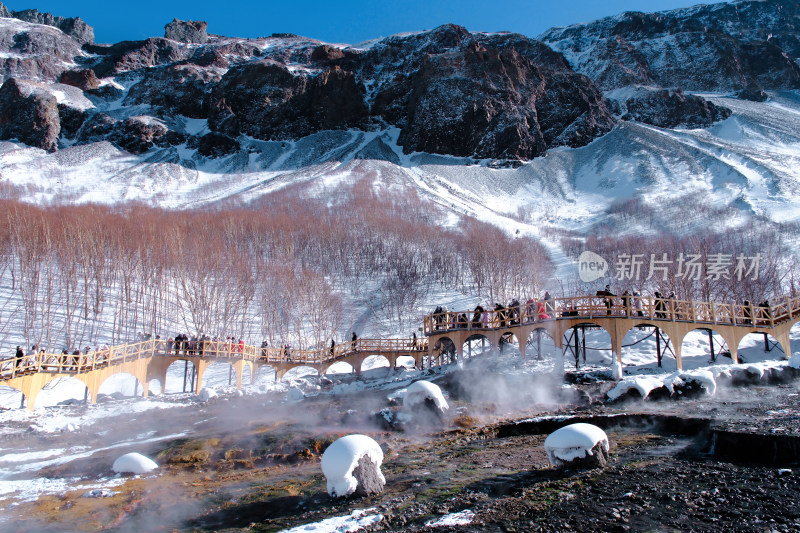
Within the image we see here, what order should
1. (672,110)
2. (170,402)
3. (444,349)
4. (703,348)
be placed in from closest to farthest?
(170,402), (703,348), (444,349), (672,110)

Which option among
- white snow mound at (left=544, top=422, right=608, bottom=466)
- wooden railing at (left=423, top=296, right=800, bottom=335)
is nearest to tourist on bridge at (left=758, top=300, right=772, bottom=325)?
wooden railing at (left=423, top=296, right=800, bottom=335)

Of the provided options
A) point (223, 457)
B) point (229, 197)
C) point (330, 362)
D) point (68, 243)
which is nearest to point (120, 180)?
point (229, 197)

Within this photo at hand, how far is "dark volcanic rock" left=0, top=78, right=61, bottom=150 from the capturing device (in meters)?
106

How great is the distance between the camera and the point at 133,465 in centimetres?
1256

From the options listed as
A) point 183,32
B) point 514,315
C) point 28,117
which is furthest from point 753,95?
point 183,32

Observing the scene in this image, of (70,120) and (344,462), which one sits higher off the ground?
(70,120)

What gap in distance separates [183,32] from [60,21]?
46.5 m

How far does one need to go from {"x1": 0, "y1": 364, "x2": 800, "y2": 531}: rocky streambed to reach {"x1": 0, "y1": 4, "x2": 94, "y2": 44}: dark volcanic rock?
224 meters

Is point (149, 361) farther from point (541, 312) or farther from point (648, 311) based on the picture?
point (648, 311)

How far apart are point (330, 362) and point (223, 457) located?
61.5 ft

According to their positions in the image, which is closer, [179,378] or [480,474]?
[480,474]

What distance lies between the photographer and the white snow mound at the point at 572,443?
9.55 meters

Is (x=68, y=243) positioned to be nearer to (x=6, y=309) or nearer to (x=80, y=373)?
(x=6, y=309)

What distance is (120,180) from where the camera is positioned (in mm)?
88750
